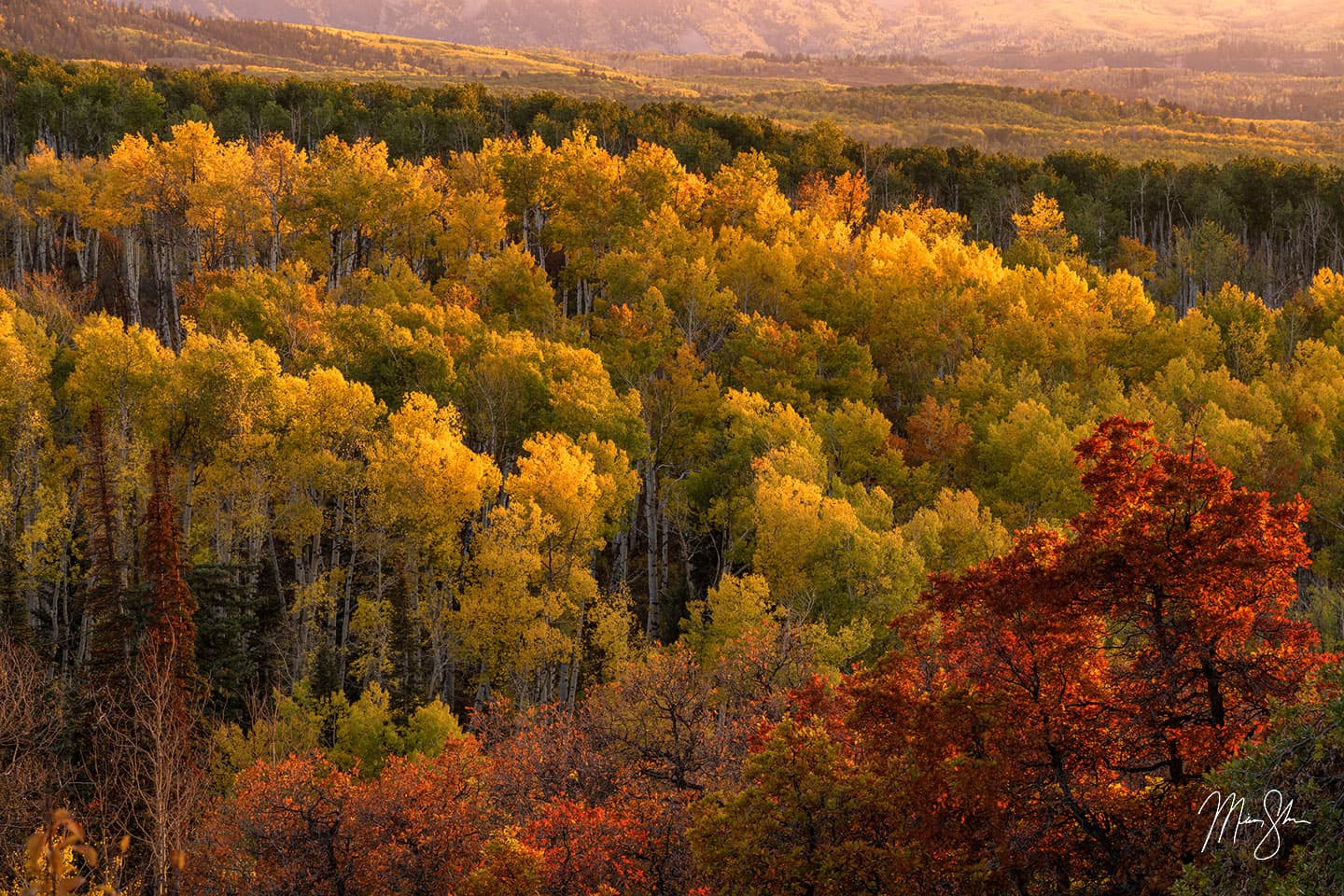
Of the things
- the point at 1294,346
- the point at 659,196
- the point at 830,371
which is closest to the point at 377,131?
the point at 659,196

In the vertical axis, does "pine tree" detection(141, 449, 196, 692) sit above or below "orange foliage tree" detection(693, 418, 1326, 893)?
below

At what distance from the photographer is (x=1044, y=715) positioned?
20.0 metres

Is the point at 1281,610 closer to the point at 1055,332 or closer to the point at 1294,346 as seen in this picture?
the point at 1055,332
